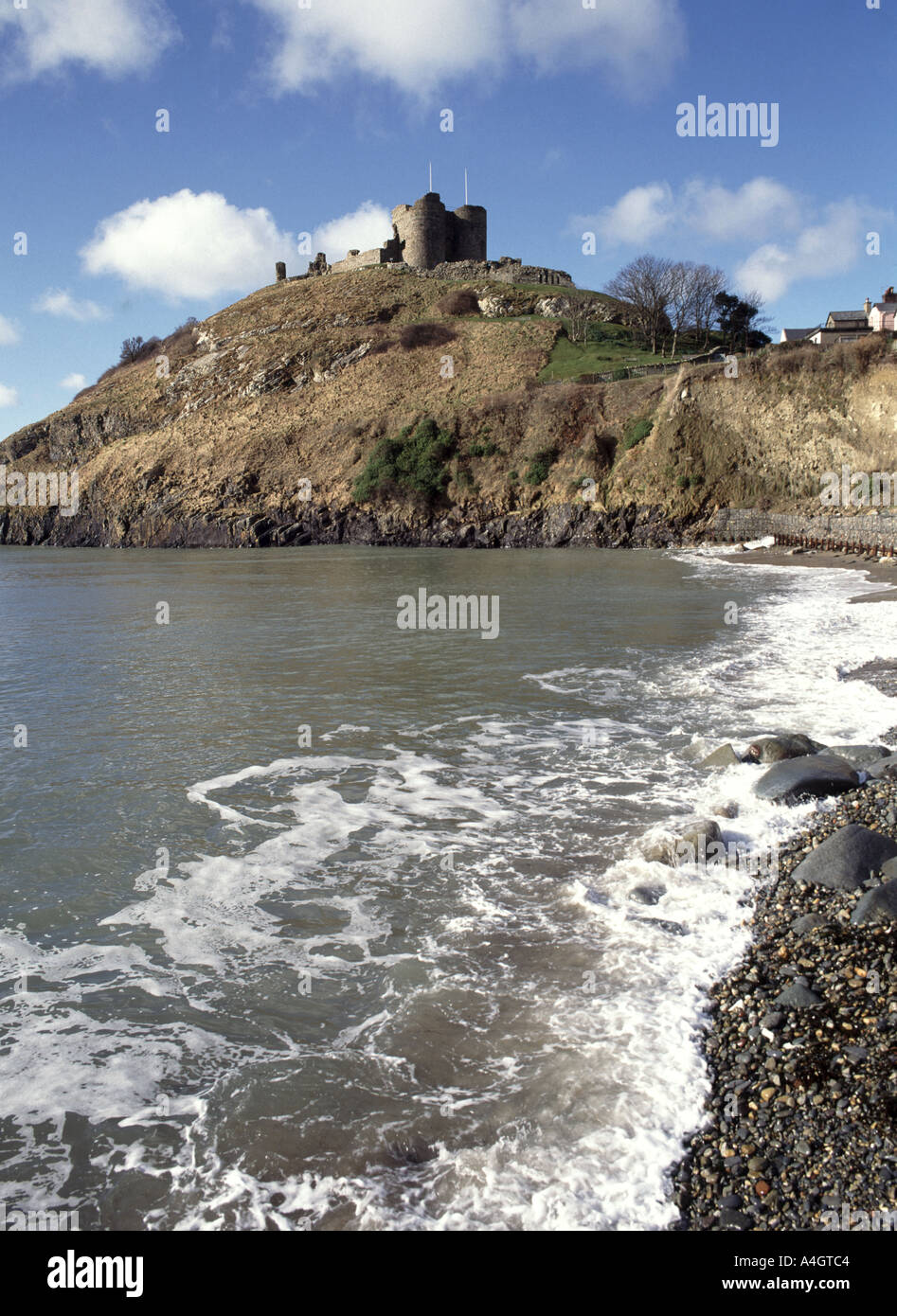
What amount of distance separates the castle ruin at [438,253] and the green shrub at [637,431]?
54840 millimetres

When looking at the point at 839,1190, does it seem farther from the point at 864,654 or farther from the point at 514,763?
the point at 864,654

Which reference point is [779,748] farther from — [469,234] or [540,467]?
[469,234]

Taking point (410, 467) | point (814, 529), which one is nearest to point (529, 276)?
point (410, 467)

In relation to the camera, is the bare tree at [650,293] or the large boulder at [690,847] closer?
the large boulder at [690,847]

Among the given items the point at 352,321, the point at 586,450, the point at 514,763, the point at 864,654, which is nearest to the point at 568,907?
the point at 514,763

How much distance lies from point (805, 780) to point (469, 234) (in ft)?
394

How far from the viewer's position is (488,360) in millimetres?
79438

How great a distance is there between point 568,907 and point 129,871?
4.31 meters

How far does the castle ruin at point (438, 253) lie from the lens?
104 m

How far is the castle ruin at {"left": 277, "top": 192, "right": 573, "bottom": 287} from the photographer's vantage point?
10369 cm

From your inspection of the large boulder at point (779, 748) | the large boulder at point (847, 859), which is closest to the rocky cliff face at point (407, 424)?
the large boulder at point (779, 748)

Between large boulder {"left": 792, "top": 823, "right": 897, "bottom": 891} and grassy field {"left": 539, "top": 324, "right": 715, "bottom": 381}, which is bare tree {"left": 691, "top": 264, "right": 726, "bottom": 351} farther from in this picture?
large boulder {"left": 792, "top": 823, "right": 897, "bottom": 891}

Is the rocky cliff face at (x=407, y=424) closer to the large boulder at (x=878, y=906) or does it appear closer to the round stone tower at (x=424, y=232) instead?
the round stone tower at (x=424, y=232)
